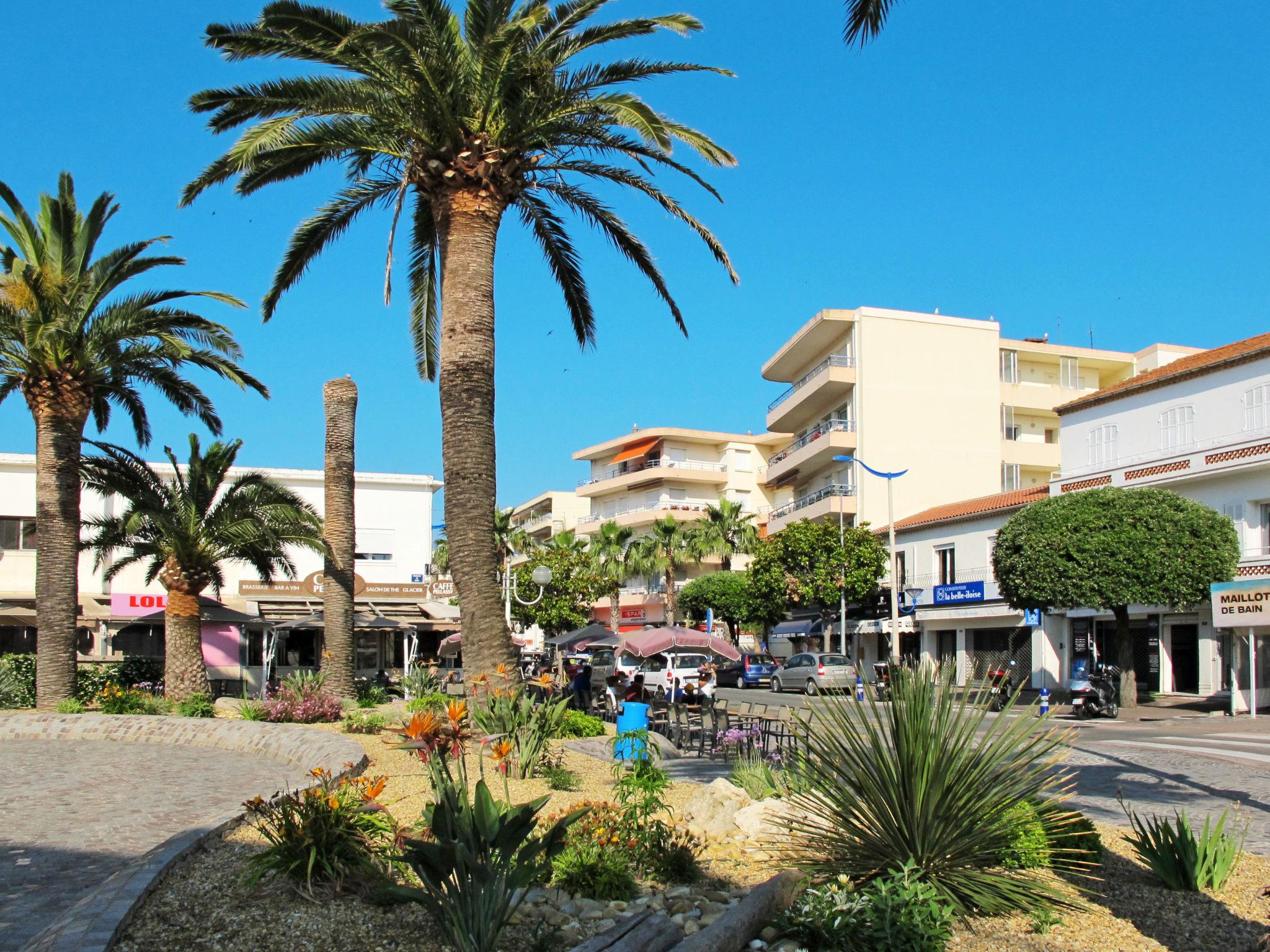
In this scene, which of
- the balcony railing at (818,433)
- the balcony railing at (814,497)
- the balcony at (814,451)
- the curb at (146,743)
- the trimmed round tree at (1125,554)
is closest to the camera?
the curb at (146,743)

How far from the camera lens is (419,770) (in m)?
12.3

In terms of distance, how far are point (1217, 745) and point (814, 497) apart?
117ft

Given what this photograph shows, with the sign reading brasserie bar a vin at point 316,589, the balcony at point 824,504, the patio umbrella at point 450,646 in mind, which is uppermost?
the balcony at point 824,504

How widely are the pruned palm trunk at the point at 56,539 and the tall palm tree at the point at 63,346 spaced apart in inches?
0.6

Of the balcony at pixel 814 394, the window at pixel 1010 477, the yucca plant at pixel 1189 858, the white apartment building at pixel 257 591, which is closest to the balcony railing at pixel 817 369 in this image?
the balcony at pixel 814 394

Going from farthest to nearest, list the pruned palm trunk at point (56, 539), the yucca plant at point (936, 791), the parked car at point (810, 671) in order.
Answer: the parked car at point (810, 671) < the pruned palm trunk at point (56, 539) < the yucca plant at point (936, 791)

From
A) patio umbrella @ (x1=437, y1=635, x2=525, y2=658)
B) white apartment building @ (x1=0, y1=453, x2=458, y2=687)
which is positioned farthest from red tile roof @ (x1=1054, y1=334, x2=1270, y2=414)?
white apartment building @ (x1=0, y1=453, x2=458, y2=687)

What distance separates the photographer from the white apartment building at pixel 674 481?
7281 centimetres

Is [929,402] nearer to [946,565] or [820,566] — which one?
[946,565]

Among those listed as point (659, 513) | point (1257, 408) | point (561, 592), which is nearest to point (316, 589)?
point (561, 592)

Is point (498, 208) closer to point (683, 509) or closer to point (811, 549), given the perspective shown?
point (811, 549)

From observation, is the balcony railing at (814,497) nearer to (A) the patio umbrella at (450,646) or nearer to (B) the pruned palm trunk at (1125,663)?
(A) the patio umbrella at (450,646)

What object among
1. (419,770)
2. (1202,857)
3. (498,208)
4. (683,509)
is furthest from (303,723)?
(683,509)

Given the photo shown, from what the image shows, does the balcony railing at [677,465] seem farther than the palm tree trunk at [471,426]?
Yes
